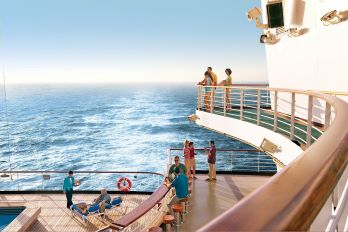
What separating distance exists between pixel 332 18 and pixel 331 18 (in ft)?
0.08

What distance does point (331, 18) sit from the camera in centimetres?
812

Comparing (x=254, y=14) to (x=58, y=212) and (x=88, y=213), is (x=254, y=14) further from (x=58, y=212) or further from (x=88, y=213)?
(x=58, y=212)

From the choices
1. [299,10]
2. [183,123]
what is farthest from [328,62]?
[183,123]

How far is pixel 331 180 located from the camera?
2.73 feet

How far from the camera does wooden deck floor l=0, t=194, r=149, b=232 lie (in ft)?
32.5

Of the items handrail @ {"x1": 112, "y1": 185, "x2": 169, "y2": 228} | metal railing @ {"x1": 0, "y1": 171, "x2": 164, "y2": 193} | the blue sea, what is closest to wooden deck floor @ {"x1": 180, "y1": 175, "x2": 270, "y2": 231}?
handrail @ {"x1": 112, "y1": 185, "x2": 169, "y2": 228}

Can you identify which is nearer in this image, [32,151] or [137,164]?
[137,164]

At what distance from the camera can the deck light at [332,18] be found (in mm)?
7820

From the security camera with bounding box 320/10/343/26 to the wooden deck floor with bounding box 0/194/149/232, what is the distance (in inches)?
313

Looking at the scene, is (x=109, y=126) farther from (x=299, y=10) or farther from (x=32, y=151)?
(x=299, y=10)

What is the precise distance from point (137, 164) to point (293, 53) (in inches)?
1141

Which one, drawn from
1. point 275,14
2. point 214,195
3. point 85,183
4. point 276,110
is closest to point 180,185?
point 214,195

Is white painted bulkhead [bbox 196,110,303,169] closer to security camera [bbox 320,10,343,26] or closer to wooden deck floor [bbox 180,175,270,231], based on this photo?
wooden deck floor [bbox 180,175,270,231]

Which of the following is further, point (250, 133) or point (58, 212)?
point (58, 212)
